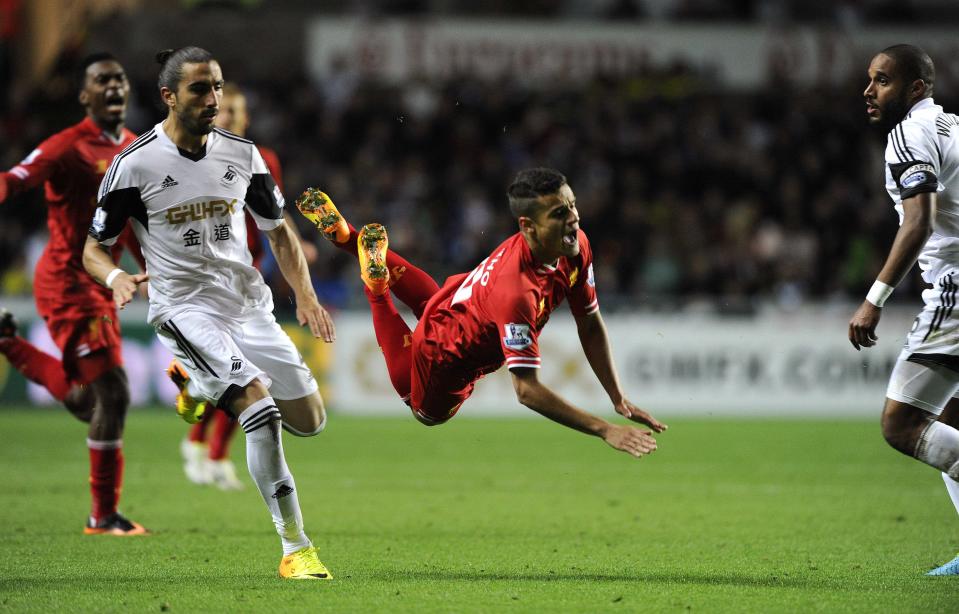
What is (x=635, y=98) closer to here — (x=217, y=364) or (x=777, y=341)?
(x=777, y=341)

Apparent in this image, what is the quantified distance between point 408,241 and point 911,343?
40.1ft

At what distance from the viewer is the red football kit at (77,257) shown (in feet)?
25.7

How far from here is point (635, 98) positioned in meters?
20.6

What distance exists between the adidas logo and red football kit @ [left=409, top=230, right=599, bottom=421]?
45.8 inches

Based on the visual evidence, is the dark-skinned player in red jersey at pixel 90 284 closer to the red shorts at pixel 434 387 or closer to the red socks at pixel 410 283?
the red socks at pixel 410 283

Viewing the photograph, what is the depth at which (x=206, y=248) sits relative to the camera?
20.9 feet

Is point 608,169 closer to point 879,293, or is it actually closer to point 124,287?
point 879,293

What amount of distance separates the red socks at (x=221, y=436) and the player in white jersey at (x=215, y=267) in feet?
11.4

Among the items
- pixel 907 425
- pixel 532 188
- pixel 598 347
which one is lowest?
pixel 907 425

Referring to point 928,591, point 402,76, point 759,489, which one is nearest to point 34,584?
point 928,591

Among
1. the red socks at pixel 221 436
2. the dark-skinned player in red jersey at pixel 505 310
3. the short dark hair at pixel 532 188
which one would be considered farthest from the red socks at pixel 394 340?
the red socks at pixel 221 436

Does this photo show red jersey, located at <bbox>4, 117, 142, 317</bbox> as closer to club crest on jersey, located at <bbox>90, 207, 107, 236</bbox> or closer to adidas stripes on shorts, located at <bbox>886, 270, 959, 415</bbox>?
club crest on jersey, located at <bbox>90, 207, 107, 236</bbox>

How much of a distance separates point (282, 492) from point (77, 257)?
269cm

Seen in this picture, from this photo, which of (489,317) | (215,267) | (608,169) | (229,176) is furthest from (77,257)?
(608,169)
